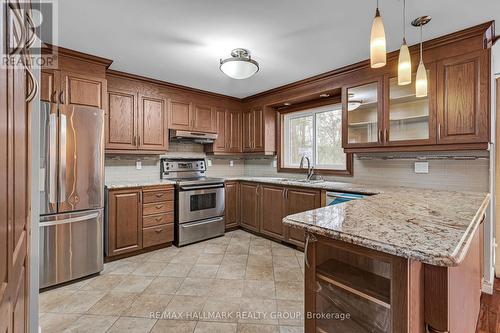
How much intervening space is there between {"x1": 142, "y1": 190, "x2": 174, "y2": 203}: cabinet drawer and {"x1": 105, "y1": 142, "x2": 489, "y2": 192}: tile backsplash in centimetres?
54

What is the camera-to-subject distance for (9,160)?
2.22 ft

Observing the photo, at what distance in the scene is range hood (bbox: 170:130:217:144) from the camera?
11.9 feet

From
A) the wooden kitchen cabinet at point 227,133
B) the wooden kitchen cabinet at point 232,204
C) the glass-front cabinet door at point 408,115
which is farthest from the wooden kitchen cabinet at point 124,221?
the glass-front cabinet door at point 408,115

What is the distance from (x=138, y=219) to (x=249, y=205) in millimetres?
1691

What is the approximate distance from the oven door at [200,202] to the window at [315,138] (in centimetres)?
129

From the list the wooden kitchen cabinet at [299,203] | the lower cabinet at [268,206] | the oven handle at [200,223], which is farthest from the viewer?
the oven handle at [200,223]

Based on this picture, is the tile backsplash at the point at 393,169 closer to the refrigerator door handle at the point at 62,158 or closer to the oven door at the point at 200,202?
the oven door at the point at 200,202

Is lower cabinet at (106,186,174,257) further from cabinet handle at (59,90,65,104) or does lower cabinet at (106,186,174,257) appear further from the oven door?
cabinet handle at (59,90,65,104)

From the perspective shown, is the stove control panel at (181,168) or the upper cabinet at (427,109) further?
the stove control panel at (181,168)

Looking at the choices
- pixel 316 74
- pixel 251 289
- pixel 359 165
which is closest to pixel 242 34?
pixel 316 74

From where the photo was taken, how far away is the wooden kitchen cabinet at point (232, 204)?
13.2 feet

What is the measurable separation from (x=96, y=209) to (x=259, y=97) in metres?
2.96

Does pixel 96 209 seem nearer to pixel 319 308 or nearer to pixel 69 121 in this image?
pixel 69 121

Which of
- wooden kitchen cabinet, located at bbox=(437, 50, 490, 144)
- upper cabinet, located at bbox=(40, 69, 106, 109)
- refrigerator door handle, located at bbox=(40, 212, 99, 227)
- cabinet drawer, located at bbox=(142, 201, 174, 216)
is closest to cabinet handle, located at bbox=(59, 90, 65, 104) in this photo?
upper cabinet, located at bbox=(40, 69, 106, 109)
